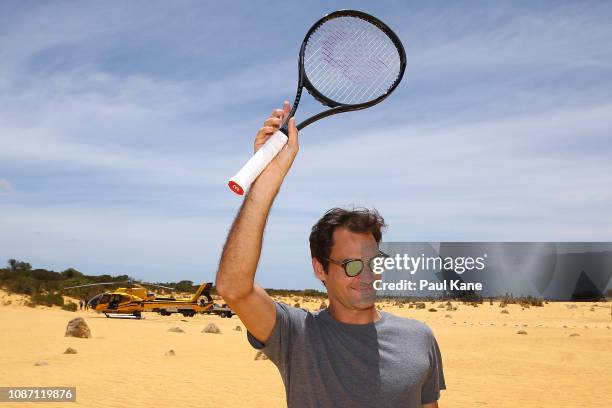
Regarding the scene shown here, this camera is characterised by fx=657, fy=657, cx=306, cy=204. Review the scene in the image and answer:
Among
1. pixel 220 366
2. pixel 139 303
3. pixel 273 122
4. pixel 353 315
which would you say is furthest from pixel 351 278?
pixel 139 303

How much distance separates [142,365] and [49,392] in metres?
4.66

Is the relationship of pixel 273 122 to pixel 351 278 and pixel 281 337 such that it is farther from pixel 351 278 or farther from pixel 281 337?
pixel 281 337

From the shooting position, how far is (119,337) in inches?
939

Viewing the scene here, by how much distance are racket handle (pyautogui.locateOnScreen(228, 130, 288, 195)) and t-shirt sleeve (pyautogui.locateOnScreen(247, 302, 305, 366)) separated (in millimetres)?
549

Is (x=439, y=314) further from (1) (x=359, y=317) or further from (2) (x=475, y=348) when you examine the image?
(1) (x=359, y=317)

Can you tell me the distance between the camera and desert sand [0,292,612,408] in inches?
523

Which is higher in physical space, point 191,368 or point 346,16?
point 346,16

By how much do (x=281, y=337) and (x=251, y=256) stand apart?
47cm

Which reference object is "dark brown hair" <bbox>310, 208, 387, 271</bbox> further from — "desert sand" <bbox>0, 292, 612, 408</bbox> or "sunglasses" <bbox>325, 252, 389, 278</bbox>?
"desert sand" <bbox>0, 292, 612, 408</bbox>

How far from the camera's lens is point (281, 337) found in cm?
288

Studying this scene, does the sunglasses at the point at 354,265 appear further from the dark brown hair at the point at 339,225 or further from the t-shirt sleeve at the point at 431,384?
the t-shirt sleeve at the point at 431,384

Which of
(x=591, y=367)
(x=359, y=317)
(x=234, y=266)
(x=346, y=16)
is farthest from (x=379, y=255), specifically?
(x=591, y=367)

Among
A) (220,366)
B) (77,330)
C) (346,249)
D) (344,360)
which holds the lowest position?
(220,366)

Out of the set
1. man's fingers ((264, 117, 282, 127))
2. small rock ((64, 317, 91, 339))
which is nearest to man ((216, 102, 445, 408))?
man's fingers ((264, 117, 282, 127))
